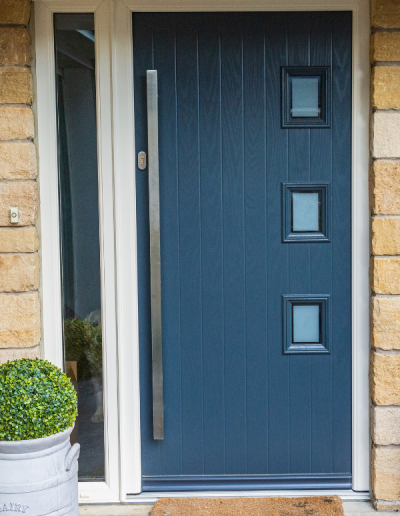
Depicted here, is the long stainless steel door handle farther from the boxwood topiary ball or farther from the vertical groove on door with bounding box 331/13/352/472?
the vertical groove on door with bounding box 331/13/352/472

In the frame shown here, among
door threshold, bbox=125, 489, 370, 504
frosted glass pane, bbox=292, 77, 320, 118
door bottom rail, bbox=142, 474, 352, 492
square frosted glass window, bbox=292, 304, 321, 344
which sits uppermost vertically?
frosted glass pane, bbox=292, 77, 320, 118

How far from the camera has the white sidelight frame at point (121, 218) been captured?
2539mm

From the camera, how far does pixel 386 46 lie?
2.45 meters

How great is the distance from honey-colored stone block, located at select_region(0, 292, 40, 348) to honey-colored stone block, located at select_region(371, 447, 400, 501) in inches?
65.9

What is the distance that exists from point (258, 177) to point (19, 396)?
1.42 meters

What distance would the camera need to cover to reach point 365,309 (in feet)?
8.60

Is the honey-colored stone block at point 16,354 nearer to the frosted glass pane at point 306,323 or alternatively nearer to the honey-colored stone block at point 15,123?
the honey-colored stone block at point 15,123

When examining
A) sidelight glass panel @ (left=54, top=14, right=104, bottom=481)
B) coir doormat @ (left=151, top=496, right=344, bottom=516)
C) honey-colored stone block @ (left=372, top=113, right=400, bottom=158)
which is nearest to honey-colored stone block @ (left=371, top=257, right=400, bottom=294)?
honey-colored stone block @ (left=372, top=113, right=400, bottom=158)

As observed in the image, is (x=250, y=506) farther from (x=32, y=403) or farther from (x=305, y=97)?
(x=305, y=97)

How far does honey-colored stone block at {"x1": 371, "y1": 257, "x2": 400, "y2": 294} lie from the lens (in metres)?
2.50

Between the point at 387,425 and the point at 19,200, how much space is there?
6.42 ft

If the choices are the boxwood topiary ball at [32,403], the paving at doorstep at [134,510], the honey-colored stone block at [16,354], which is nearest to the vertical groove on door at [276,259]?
the paving at doorstep at [134,510]

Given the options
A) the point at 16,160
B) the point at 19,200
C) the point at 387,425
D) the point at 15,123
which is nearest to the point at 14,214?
the point at 19,200

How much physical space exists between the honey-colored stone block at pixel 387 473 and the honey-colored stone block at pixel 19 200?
192 centimetres
